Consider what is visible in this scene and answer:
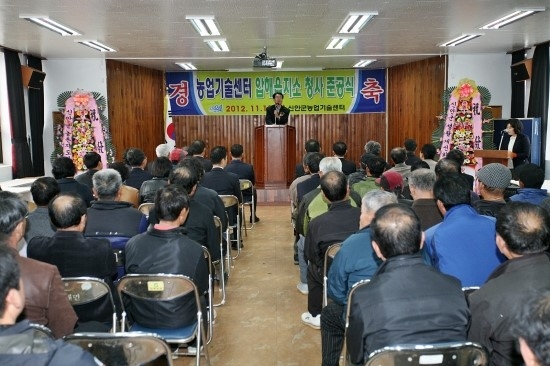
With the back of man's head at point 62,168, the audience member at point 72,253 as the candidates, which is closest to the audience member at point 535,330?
the audience member at point 72,253

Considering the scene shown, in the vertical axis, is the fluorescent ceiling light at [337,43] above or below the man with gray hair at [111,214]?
above

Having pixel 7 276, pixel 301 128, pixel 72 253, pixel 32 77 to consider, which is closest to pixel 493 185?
pixel 72 253

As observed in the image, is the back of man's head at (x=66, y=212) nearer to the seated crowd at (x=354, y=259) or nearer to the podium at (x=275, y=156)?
the seated crowd at (x=354, y=259)

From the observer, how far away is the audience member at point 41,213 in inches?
148

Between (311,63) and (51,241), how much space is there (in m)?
9.96

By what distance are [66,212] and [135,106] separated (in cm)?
950

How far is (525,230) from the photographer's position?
2.36 m

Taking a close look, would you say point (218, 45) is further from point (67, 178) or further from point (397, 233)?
point (397, 233)

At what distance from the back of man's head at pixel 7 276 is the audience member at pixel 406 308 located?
1.25 metres

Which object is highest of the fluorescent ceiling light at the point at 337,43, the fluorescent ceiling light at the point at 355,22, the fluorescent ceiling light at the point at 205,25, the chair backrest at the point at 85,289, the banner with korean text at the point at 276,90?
the fluorescent ceiling light at the point at 205,25

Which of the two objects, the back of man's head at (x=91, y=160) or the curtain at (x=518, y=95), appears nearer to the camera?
the back of man's head at (x=91, y=160)

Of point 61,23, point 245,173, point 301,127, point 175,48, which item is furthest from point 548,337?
point 301,127

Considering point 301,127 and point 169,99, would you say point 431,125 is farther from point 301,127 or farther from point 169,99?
point 169,99

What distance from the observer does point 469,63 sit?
11.0 meters
